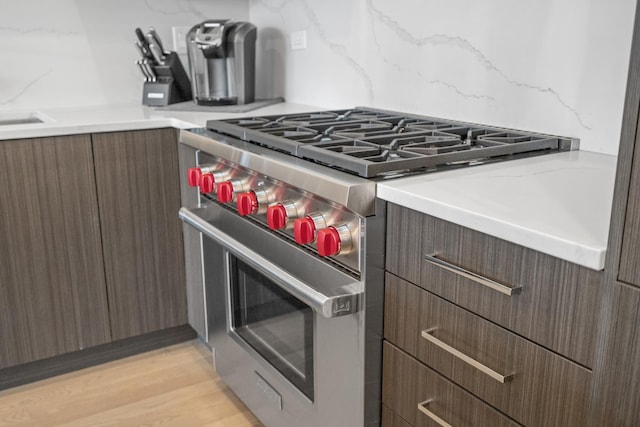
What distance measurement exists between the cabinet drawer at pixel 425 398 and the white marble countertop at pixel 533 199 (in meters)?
0.29

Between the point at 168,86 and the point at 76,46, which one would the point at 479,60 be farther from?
the point at 76,46

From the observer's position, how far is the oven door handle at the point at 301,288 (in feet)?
3.67

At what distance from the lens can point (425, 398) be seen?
1.08 metres

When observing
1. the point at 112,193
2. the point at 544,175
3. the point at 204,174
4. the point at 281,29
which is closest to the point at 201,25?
the point at 281,29

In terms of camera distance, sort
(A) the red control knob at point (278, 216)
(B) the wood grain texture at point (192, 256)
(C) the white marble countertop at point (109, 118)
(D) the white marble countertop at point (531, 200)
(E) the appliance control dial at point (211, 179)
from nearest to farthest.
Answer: (D) the white marble countertop at point (531, 200) < (A) the red control knob at point (278, 216) < (E) the appliance control dial at point (211, 179) < (C) the white marble countertop at point (109, 118) < (B) the wood grain texture at point (192, 256)

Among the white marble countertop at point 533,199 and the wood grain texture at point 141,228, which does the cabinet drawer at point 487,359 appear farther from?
the wood grain texture at point 141,228

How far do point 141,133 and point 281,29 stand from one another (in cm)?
80

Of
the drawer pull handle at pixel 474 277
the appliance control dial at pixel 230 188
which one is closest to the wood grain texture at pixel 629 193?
the drawer pull handle at pixel 474 277

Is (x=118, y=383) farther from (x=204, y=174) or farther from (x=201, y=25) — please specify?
(x=201, y=25)

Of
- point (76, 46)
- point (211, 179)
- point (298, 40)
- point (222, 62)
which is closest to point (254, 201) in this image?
point (211, 179)

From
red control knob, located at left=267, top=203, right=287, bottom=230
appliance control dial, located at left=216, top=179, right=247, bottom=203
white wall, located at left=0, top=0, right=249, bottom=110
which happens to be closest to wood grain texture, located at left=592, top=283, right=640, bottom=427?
red control knob, located at left=267, top=203, right=287, bottom=230

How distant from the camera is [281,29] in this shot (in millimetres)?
2424

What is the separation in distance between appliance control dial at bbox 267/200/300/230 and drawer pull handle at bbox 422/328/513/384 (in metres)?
0.38

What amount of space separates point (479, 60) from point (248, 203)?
72cm
